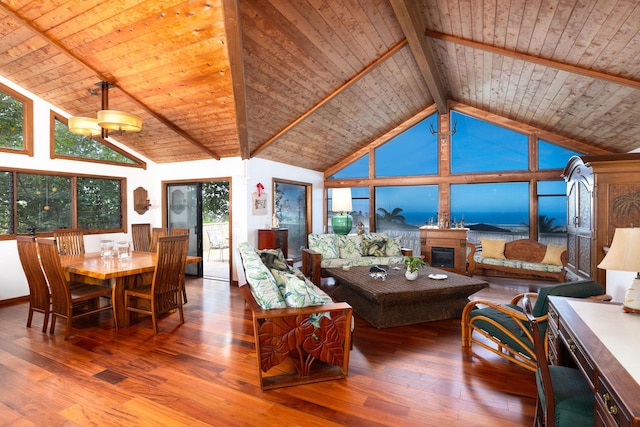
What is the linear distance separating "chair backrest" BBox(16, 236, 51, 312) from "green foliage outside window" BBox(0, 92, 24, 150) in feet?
6.68

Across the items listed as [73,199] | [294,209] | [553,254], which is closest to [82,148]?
[73,199]

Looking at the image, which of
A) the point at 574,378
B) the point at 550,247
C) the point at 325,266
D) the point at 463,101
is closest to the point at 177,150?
the point at 325,266

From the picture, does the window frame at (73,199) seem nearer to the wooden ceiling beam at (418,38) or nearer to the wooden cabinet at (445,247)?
the wooden ceiling beam at (418,38)

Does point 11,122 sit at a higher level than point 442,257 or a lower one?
higher

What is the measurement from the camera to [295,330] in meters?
2.45

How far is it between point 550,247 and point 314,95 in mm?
4712

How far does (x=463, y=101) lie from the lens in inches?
263

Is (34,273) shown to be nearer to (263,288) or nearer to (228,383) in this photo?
(228,383)

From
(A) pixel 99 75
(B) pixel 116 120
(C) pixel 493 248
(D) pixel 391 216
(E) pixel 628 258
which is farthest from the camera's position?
(D) pixel 391 216

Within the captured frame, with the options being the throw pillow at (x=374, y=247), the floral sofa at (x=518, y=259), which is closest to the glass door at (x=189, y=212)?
the throw pillow at (x=374, y=247)

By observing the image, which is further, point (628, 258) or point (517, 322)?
point (517, 322)

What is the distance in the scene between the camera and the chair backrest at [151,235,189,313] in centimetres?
353

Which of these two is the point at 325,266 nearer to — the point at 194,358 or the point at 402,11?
the point at 194,358

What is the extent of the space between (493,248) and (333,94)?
4.08 meters
